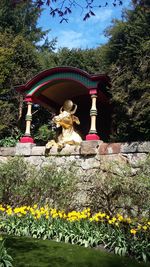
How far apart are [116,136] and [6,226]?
4351 millimetres

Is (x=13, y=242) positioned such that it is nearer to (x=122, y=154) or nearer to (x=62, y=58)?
(x=122, y=154)

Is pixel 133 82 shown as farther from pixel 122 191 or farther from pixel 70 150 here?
pixel 122 191

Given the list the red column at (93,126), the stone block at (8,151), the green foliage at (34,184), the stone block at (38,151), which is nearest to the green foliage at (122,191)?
the green foliage at (34,184)

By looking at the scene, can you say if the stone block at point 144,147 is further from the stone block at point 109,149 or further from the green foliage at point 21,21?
the green foliage at point 21,21

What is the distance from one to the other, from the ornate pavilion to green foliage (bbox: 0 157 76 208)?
145 cm

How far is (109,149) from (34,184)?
1.99 meters

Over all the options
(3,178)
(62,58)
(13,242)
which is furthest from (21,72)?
(13,242)

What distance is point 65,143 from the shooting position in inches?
371

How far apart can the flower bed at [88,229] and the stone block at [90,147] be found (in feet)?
7.01

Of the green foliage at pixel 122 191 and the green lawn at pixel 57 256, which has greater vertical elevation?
the green foliage at pixel 122 191

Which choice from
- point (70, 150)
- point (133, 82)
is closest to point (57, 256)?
point (70, 150)

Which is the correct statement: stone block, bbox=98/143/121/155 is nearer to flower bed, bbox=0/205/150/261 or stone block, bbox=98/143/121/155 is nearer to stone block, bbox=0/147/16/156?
flower bed, bbox=0/205/150/261

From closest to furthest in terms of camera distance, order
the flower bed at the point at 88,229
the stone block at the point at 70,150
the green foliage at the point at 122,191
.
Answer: the flower bed at the point at 88,229 → the green foliage at the point at 122,191 → the stone block at the point at 70,150

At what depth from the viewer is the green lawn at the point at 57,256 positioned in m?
4.73
